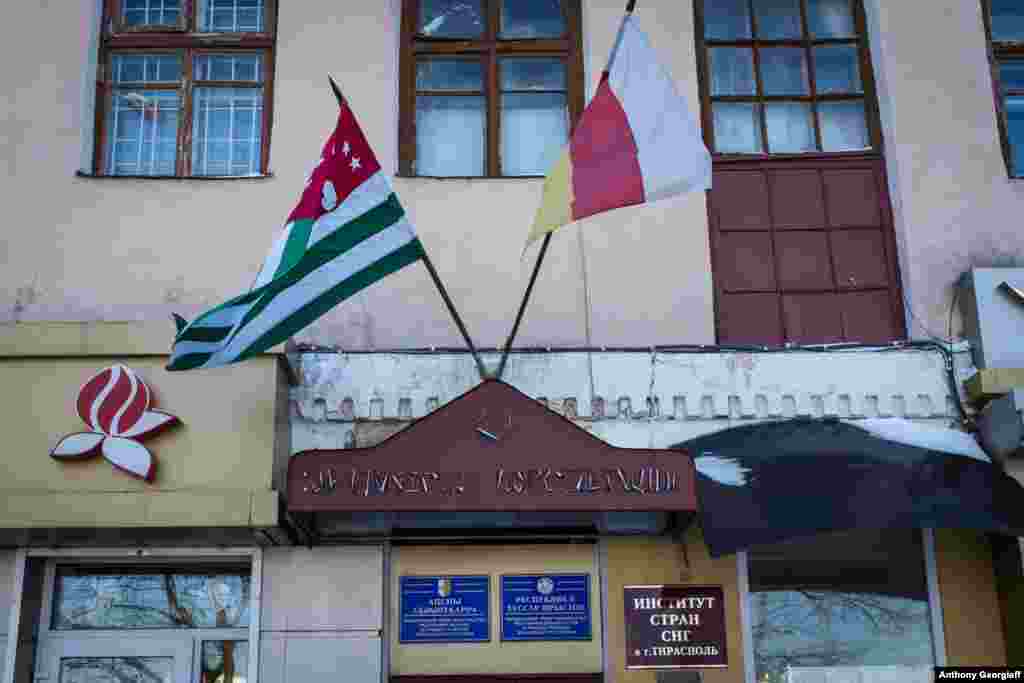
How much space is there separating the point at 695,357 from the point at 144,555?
156 inches

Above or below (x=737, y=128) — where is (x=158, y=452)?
below

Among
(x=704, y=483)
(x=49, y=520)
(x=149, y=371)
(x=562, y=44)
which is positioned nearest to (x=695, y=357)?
(x=704, y=483)

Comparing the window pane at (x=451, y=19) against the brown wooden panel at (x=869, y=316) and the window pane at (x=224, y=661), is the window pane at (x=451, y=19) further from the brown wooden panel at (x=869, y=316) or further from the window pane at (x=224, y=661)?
the window pane at (x=224, y=661)

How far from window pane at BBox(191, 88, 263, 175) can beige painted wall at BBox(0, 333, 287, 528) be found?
1.97 metres

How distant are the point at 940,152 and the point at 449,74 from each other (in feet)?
12.2

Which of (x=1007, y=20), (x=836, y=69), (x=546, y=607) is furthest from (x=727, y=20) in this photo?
(x=546, y=607)

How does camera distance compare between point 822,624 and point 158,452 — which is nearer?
point 158,452

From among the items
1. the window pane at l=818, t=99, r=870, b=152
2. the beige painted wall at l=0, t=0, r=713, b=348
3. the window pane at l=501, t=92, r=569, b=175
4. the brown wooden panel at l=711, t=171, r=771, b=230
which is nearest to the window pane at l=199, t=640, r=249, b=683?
the beige painted wall at l=0, t=0, r=713, b=348

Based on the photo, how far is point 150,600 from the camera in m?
8.66

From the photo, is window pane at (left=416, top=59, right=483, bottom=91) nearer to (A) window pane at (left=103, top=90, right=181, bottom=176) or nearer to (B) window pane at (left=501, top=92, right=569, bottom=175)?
(B) window pane at (left=501, top=92, right=569, bottom=175)

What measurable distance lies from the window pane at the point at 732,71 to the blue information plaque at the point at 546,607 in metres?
3.88

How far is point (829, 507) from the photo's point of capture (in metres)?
7.93

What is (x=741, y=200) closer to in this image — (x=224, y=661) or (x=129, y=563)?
(x=224, y=661)

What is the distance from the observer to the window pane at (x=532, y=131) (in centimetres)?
963
